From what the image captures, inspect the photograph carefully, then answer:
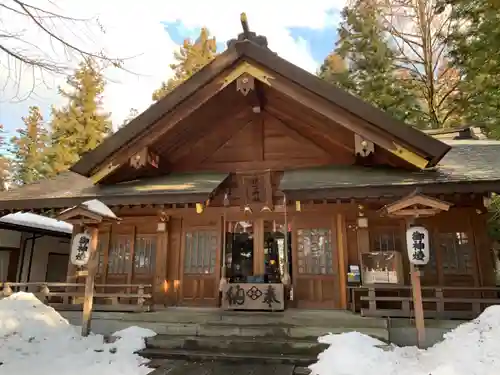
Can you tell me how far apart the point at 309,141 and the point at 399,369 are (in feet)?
19.7

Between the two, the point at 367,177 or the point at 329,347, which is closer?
the point at 329,347

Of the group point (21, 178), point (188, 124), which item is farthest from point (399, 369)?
point (21, 178)

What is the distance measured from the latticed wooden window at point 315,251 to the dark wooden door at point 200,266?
84.9 inches

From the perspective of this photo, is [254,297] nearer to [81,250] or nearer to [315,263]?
[315,263]

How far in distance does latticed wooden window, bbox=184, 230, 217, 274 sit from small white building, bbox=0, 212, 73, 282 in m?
7.98

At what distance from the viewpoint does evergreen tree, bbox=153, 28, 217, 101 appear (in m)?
23.6

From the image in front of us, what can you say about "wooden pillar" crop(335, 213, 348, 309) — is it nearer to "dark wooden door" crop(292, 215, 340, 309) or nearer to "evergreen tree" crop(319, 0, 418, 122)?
"dark wooden door" crop(292, 215, 340, 309)

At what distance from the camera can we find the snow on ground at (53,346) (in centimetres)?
568

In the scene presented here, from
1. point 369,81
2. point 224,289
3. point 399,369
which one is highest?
point 369,81

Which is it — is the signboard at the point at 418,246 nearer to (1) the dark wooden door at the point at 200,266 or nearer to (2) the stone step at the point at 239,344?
(2) the stone step at the point at 239,344

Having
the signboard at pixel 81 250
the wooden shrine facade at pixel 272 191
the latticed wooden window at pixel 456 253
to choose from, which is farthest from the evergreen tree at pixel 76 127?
the latticed wooden window at pixel 456 253

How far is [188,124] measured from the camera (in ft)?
31.2

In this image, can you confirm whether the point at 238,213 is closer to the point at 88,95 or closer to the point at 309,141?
the point at 309,141

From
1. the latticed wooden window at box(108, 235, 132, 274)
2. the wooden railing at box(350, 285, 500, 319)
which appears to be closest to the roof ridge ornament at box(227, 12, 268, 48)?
the latticed wooden window at box(108, 235, 132, 274)
